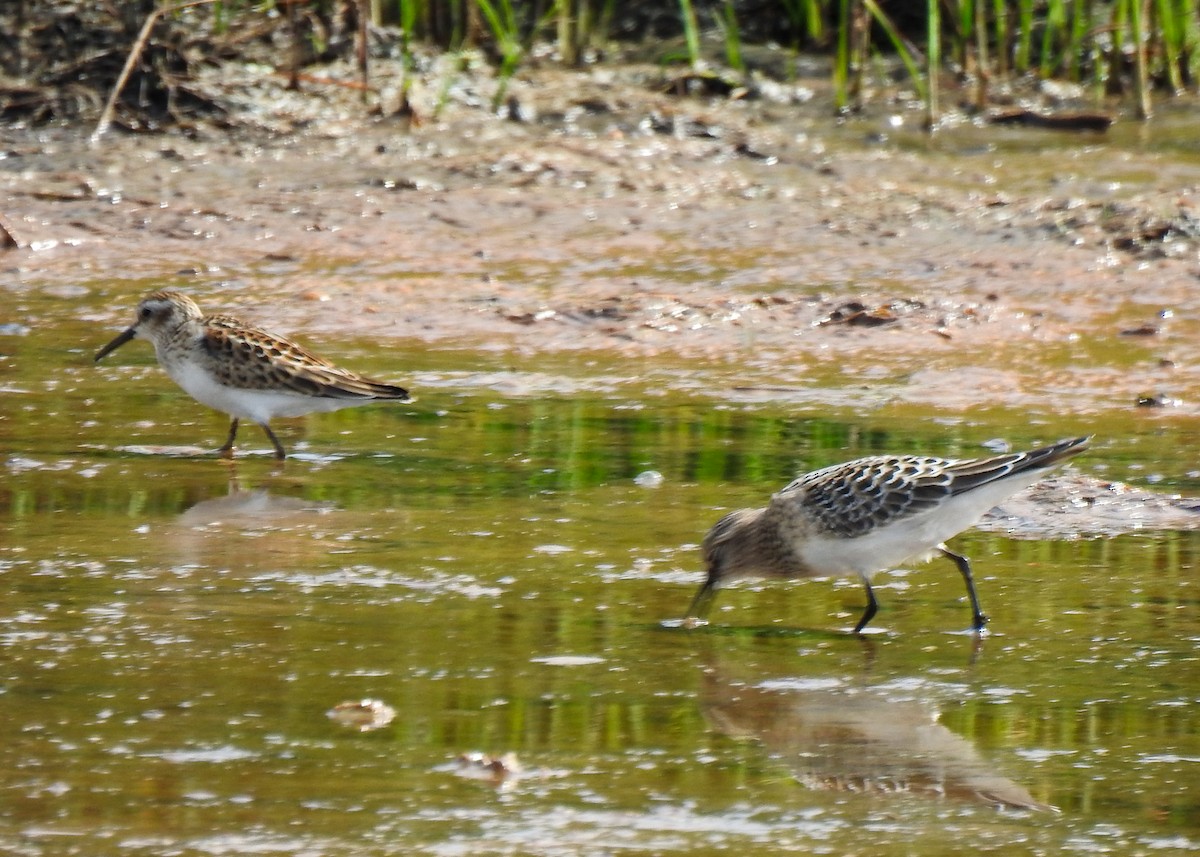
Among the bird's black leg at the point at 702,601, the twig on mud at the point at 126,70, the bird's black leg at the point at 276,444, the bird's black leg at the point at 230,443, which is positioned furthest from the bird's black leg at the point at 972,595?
the twig on mud at the point at 126,70

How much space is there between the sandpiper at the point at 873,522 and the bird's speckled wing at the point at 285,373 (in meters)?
2.52

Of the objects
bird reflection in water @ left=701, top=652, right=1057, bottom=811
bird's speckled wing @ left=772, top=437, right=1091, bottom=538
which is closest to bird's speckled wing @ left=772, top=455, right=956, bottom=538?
bird's speckled wing @ left=772, top=437, right=1091, bottom=538

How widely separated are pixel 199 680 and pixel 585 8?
408 inches

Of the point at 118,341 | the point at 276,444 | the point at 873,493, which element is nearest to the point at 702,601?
the point at 873,493

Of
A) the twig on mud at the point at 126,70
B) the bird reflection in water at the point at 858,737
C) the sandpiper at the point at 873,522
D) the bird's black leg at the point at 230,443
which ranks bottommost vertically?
the bird reflection in water at the point at 858,737

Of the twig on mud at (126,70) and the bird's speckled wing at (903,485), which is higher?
the twig on mud at (126,70)

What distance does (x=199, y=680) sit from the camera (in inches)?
196

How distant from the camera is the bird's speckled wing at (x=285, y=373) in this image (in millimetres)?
8164

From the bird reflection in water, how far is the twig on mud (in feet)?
29.5

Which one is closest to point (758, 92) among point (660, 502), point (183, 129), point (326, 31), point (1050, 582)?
point (326, 31)

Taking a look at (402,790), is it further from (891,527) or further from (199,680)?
(891,527)

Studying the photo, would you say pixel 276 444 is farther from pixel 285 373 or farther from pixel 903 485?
pixel 903 485

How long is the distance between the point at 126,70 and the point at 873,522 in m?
8.63

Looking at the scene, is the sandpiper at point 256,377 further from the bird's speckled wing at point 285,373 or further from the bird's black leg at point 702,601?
the bird's black leg at point 702,601
